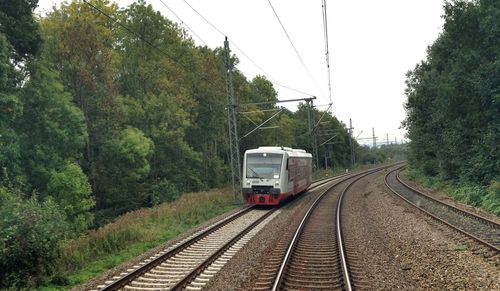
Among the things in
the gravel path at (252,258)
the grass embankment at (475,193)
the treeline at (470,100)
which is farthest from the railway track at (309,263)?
the treeline at (470,100)

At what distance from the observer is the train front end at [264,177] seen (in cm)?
2312

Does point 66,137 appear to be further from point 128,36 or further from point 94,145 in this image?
point 128,36

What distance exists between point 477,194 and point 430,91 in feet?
45.6

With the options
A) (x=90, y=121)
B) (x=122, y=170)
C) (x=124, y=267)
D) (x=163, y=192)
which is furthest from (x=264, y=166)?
(x=90, y=121)

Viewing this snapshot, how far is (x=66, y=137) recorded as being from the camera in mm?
25641

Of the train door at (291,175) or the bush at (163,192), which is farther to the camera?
the bush at (163,192)

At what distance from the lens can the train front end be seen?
23.1 m

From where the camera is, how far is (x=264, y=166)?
23828 millimetres

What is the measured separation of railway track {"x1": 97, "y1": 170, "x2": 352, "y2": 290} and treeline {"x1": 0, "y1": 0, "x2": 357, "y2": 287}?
2371 mm

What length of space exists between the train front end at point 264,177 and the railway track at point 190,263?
18.9 feet

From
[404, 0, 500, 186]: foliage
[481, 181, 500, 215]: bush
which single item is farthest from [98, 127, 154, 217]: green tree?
[481, 181, 500, 215]: bush

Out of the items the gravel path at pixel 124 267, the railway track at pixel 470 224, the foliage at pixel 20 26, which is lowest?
the gravel path at pixel 124 267

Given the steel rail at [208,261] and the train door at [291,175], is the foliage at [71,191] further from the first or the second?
the steel rail at [208,261]

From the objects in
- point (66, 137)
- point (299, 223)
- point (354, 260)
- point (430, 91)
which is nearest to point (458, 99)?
point (430, 91)
